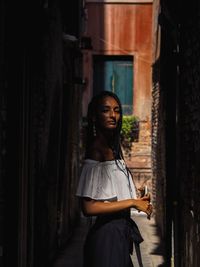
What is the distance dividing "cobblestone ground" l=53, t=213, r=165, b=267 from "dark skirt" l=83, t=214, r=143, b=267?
3964mm

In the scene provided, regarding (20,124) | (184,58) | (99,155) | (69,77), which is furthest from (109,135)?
(69,77)

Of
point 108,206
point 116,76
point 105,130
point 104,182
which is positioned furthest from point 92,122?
point 116,76

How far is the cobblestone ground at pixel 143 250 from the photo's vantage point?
7.49 metres

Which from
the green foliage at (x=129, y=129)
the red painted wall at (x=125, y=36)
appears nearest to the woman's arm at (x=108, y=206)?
the green foliage at (x=129, y=129)

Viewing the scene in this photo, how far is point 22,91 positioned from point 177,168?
2367 millimetres

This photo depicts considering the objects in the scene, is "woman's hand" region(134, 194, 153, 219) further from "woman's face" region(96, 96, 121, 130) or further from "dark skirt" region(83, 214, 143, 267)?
"woman's face" region(96, 96, 121, 130)

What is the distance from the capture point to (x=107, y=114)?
340 centimetres

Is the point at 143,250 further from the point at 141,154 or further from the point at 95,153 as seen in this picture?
the point at 141,154

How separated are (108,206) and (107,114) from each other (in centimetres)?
56

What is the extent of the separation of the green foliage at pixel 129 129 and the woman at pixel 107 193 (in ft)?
39.2

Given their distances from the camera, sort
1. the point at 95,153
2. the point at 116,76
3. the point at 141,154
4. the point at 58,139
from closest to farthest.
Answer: the point at 95,153 → the point at 58,139 → the point at 141,154 → the point at 116,76

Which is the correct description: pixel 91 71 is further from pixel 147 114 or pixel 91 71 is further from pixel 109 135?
pixel 109 135

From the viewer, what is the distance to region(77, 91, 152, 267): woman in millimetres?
3307

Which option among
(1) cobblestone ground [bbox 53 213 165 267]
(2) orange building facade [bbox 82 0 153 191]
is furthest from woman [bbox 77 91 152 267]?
(2) orange building facade [bbox 82 0 153 191]
